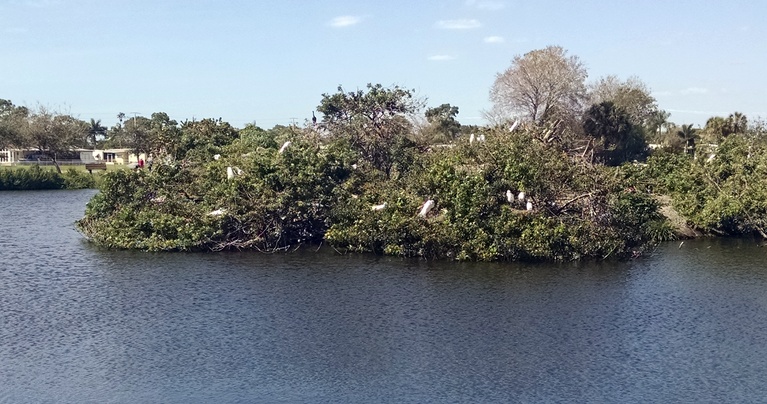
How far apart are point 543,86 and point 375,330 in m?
51.4

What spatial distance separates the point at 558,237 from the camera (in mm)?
29672

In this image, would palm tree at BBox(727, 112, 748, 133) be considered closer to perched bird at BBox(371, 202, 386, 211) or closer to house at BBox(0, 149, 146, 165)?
perched bird at BBox(371, 202, 386, 211)

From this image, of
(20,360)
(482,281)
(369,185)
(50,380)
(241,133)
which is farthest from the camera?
(241,133)

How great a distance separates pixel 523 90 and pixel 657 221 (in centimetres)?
3504

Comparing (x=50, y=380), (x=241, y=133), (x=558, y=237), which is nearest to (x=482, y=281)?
(x=558, y=237)

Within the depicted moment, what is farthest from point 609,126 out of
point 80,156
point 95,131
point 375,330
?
point 95,131

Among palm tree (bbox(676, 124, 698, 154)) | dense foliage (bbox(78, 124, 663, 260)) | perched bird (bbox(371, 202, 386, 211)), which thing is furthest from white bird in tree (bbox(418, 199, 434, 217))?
palm tree (bbox(676, 124, 698, 154))

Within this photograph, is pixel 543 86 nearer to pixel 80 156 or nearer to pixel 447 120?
pixel 447 120

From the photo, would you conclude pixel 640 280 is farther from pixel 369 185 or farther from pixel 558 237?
pixel 369 185

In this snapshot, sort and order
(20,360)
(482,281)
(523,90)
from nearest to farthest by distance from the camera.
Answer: (20,360), (482,281), (523,90)

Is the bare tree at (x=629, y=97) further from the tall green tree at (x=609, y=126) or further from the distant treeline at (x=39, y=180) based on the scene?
the distant treeline at (x=39, y=180)

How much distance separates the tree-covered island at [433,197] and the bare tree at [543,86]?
26261 millimetres

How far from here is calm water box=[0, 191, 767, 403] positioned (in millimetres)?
17375

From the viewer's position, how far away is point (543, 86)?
69.7m
